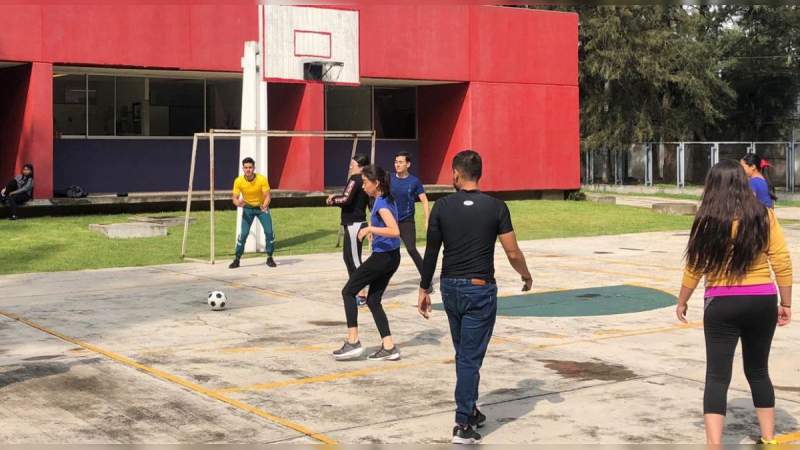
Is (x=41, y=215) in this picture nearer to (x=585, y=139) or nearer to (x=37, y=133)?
(x=37, y=133)

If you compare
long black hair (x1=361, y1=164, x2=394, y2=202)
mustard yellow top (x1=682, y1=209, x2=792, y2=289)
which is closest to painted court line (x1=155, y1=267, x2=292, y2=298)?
long black hair (x1=361, y1=164, x2=394, y2=202)

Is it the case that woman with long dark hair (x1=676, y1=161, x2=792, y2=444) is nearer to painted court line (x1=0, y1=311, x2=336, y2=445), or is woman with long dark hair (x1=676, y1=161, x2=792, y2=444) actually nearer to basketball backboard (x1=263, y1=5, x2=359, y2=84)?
painted court line (x1=0, y1=311, x2=336, y2=445)

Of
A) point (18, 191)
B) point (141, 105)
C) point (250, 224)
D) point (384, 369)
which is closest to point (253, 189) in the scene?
point (250, 224)

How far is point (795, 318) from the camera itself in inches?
466

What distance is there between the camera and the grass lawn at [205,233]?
19062mm

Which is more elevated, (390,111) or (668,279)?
(390,111)

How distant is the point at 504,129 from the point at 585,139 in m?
13.0

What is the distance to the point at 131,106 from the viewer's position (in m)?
29.0

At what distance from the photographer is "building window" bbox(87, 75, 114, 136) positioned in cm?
2814

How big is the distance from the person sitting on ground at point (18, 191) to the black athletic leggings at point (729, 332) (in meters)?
21.1

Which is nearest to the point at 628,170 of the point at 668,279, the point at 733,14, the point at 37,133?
the point at 733,14

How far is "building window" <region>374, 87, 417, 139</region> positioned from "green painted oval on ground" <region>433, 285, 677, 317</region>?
1975cm

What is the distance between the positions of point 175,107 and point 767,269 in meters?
25.4

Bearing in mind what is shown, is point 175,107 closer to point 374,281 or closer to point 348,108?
point 348,108
